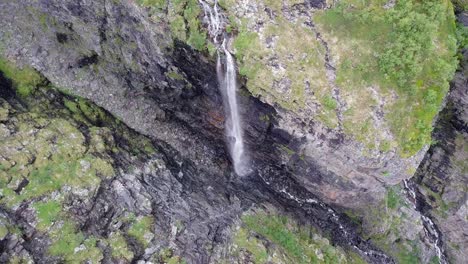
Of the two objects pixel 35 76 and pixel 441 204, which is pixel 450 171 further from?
pixel 35 76

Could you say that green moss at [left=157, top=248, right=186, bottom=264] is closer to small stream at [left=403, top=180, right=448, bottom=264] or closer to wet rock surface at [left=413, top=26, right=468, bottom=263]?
small stream at [left=403, top=180, right=448, bottom=264]

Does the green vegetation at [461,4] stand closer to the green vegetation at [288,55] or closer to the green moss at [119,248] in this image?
the green vegetation at [288,55]

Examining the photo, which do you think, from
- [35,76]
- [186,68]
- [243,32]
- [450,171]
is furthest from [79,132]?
[450,171]

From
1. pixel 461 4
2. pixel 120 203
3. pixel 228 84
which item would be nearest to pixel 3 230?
pixel 120 203

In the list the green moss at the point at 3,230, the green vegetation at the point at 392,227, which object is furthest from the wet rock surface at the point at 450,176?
the green moss at the point at 3,230

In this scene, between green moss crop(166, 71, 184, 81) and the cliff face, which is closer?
the cliff face

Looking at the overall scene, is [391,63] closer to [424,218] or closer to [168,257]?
[424,218]

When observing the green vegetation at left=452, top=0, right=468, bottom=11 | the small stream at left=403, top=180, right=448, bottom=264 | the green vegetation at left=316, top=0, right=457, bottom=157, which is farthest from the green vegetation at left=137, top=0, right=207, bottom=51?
the small stream at left=403, top=180, right=448, bottom=264
